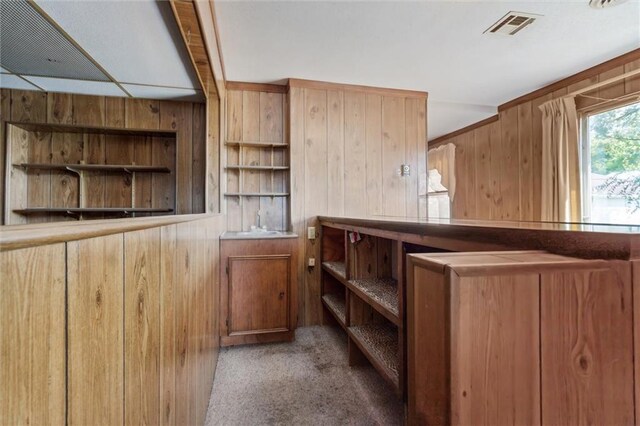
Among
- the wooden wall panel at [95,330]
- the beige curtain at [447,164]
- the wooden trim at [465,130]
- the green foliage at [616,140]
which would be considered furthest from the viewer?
the beige curtain at [447,164]

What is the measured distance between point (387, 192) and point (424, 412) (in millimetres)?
2710

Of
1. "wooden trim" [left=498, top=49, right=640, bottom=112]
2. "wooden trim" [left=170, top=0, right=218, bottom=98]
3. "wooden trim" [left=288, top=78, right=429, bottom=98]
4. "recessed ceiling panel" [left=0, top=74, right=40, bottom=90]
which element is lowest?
"wooden trim" [left=170, top=0, right=218, bottom=98]

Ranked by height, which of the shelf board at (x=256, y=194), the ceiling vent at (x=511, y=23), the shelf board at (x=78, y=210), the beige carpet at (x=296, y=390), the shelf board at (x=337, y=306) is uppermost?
the ceiling vent at (x=511, y=23)

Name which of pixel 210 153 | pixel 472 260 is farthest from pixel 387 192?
pixel 472 260

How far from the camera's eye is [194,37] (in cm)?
179

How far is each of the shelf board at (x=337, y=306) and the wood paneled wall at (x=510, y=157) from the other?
2.60 metres

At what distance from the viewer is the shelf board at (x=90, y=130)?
271 cm

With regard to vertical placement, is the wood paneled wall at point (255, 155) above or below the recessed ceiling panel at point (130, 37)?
below

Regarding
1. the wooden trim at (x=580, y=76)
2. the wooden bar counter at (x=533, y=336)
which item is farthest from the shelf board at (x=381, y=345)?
the wooden trim at (x=580, y=76)

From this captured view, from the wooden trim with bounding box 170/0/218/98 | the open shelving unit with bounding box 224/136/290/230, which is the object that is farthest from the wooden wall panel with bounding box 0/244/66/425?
the open shelving unit with bounding box 224/136/290/230

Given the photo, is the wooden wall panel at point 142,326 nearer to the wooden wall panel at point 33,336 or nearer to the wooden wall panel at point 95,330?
the wooden wall panel at point 95,330

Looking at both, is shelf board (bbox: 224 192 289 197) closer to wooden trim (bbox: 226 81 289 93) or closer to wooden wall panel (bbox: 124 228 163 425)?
wooden trim (bbox: 226 81 289 93)

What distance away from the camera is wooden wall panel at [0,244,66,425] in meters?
0.30

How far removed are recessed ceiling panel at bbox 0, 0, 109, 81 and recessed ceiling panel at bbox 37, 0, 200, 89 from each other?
105mm
